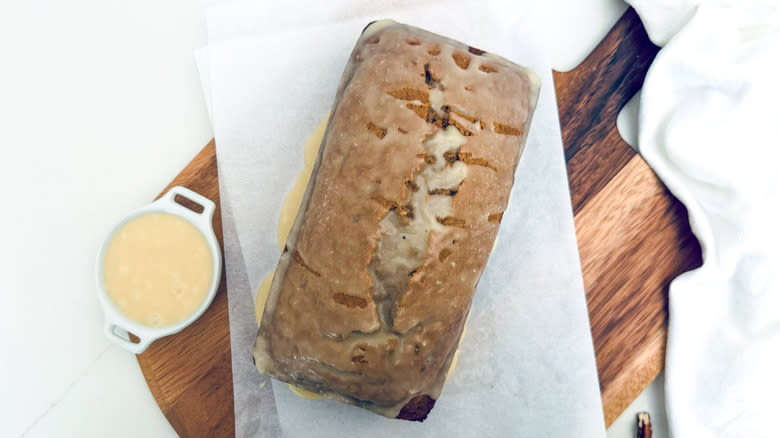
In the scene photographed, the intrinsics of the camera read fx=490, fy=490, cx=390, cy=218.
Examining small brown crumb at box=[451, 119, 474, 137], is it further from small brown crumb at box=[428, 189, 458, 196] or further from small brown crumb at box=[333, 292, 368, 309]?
small brown crumb at box=[333, 292, 368, 309]

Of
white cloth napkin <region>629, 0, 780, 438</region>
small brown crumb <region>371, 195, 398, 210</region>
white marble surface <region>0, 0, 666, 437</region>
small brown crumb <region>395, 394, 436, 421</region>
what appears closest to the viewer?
small brown crumb <region>371, 195, 398, 210</region>

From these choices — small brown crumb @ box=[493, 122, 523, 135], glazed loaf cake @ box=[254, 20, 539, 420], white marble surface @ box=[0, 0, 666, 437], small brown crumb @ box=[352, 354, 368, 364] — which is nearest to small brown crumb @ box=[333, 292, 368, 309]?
glazed loaf cake @ box=[254, 20, 539, 420]

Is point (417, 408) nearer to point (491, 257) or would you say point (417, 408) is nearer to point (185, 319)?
point (491, 257)

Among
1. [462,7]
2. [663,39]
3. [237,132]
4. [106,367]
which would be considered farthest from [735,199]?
[106,367]

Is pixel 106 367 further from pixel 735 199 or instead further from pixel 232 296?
pixel 735 199

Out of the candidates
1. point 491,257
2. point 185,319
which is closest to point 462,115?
point 491,257
